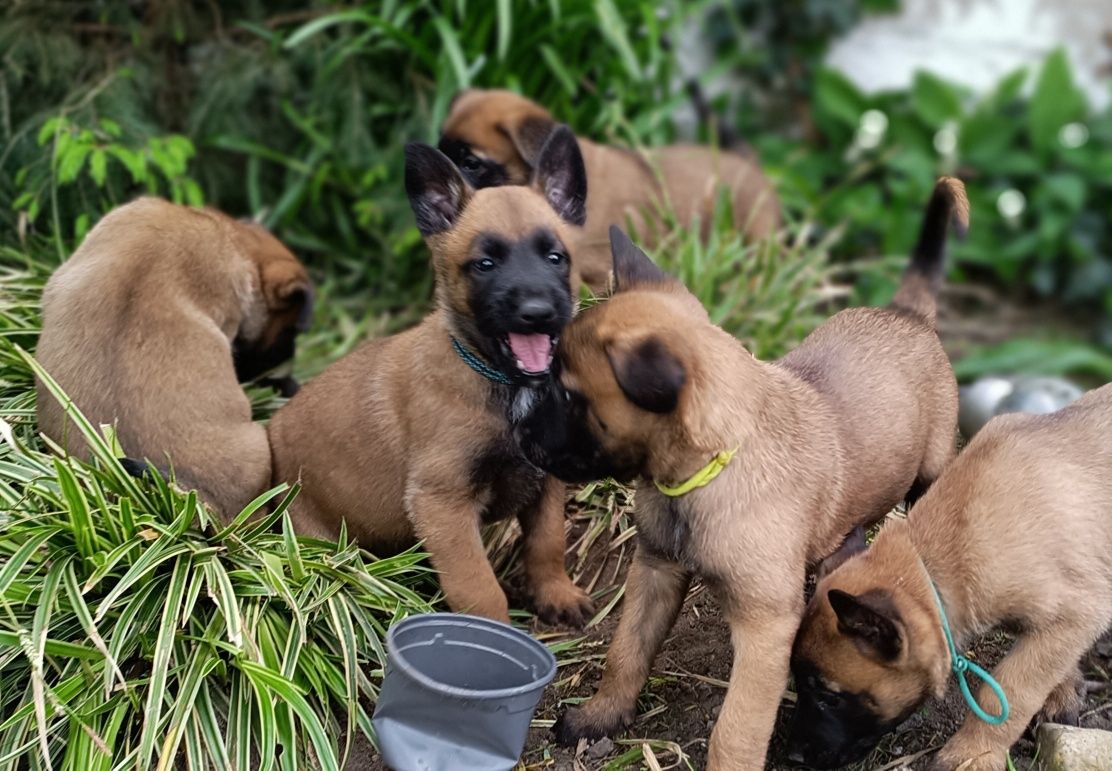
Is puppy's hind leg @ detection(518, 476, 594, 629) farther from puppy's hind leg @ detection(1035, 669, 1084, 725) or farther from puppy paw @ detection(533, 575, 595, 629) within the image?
puppy's hind leg @ detection(1035, 669, 1084, 725)

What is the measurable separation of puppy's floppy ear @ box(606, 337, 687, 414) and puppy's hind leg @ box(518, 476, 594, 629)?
1.30 metres

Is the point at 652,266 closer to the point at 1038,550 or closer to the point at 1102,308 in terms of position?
the point at 1038,550

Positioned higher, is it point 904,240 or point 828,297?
point 828,297

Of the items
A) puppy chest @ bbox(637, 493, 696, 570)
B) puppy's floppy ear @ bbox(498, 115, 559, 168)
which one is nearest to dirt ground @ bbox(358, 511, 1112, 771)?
puppy chest @ bbox(637, 493, 696, 570)

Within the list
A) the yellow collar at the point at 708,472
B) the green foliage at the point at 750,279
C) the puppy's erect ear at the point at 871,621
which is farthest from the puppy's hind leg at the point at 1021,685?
the green foliage at the point at 750,279

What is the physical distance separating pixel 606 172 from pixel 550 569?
2.91 meters

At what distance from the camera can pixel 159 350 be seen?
4.57 m

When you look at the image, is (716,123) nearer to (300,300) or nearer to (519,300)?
(300,300)

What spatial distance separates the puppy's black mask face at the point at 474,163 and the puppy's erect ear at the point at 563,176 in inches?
48.4

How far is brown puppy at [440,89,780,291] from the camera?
5902 millimetres

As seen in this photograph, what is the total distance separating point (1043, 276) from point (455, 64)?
5054 millimetres

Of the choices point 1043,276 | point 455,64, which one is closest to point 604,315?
point 455,64

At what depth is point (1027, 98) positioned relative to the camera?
30.8 feet

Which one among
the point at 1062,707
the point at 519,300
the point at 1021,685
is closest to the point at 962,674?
the point at 1021,685
